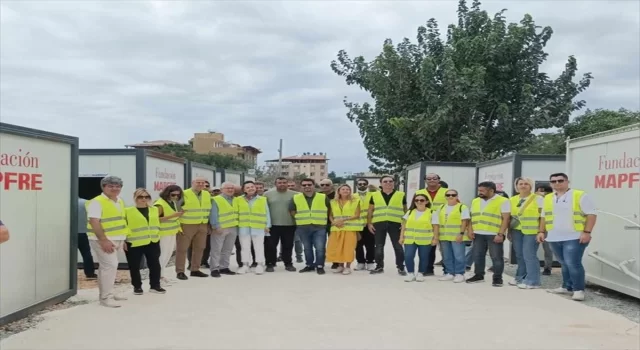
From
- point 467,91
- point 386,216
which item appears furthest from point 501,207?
point 467,91

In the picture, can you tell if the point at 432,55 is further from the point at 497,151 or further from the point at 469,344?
the point at 469,344

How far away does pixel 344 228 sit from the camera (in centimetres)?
973

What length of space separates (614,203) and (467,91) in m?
10.7

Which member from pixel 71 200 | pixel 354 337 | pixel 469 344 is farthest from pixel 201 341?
pixel 71 200

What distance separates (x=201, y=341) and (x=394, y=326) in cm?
202

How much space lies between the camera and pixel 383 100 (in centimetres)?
2036

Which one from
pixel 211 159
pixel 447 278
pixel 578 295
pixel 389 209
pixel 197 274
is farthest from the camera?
pixel 211 159

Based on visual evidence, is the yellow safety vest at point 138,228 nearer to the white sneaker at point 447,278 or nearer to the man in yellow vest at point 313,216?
the man in yellow vest at point 313,216

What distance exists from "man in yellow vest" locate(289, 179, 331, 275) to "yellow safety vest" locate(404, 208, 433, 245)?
5.04ft

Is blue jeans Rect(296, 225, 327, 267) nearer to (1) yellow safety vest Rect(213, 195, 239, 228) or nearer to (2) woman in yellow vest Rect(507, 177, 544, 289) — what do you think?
(1) yellow safety vest Rect(213, 195, 239, 228)

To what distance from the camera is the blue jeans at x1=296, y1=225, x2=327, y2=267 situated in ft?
32.1

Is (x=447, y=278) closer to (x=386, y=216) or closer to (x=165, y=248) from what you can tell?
(x=386, y=216)

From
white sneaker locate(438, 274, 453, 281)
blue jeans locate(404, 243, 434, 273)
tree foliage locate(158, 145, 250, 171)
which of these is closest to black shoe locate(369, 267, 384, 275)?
blue jeans locate(404, 243, 434, 273)

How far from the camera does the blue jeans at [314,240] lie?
9.79m
